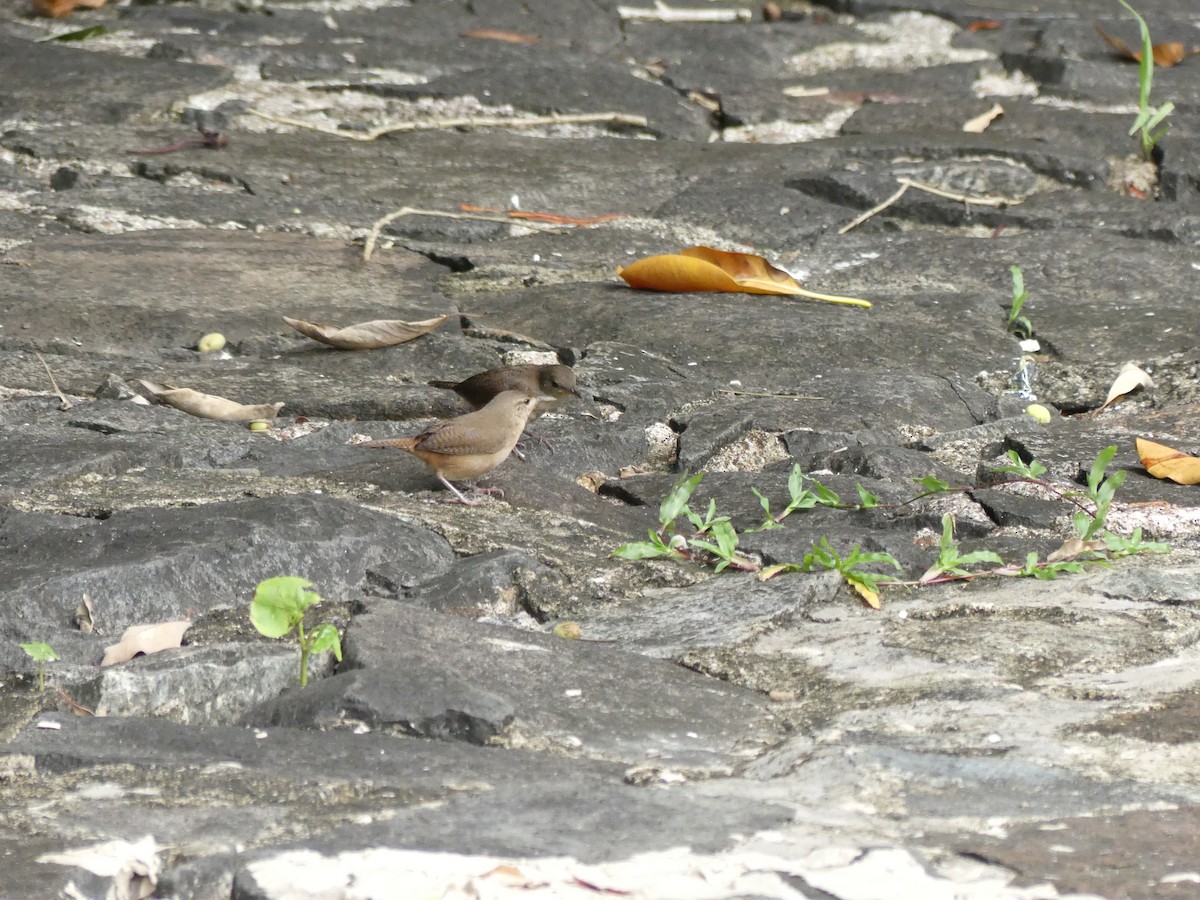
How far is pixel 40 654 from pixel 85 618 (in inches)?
10.5

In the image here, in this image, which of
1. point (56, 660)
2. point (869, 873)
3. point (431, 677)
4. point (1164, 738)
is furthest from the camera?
point (56, 660)

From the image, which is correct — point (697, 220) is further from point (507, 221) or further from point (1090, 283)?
point (1090, 283)

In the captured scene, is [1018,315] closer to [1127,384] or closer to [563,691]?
[1127,384]

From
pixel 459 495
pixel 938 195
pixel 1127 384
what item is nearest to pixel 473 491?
pixel 459 495

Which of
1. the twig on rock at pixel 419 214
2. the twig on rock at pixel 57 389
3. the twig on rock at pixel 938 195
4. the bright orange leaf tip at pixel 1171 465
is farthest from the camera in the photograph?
the twig on rock at pixel 938 195

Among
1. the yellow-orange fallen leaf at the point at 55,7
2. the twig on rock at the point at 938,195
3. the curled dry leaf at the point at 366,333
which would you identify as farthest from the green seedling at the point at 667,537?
the yellow-orange fallen leaf at the point at 55,7

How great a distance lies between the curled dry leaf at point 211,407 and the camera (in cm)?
304

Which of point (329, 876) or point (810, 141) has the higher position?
point (329, 876)

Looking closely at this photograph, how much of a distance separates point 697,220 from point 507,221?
0.56 meters

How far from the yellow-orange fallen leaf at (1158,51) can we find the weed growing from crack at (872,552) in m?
4.08

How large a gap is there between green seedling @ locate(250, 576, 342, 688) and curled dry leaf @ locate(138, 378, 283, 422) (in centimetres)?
120

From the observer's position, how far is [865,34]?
20.9ft

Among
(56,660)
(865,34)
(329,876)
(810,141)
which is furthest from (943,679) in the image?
(865,34)

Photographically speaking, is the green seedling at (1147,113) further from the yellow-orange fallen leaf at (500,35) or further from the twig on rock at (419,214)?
the yellow-orange fallen leaf at (500,35)
